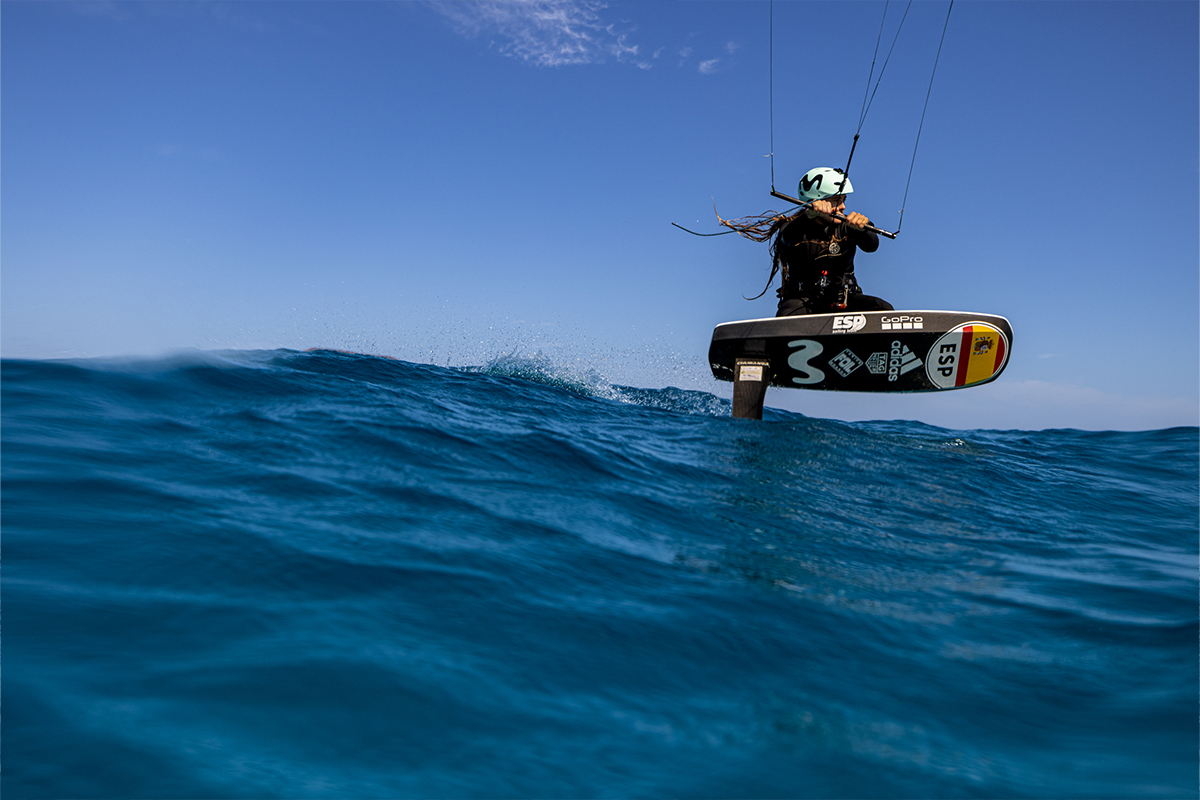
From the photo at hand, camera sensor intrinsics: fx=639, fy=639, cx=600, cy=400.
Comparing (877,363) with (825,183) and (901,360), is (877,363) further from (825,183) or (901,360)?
(825,183)

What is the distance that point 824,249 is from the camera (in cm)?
796

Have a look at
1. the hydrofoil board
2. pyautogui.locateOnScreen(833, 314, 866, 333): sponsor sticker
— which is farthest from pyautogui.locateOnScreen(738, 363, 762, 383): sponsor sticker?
pyautogui.locateOnScreen(833, 314, 866, 333): sponsor sticker

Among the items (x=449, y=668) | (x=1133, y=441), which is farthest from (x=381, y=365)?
(x=1133, y=441)

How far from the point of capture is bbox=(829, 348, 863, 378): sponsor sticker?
804cm

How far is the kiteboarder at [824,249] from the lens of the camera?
782 centimetres

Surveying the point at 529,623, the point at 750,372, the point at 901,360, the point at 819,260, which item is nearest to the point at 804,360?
the point at 750,372

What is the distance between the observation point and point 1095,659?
2795mm

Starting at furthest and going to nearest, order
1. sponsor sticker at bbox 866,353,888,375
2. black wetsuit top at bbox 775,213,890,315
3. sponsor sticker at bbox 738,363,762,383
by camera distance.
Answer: sponsor sticker at bbox 738,363,762,383 < sponsor sticker at bbox 866,353,888,375 < black wetsuit top at bbox 775,213,890,315

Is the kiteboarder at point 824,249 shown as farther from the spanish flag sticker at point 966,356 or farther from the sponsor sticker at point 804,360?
the spanish flag sticker at point 966,356

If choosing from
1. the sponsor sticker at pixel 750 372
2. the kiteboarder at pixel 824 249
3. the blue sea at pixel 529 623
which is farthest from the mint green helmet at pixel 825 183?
the blue sea at pixel 529 623

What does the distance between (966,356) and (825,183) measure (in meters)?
2.75

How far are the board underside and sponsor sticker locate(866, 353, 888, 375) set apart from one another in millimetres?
12

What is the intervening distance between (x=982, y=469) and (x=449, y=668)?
6.42 meters

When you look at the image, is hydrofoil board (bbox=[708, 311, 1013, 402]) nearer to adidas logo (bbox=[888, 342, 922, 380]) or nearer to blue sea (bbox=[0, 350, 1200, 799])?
adidas logo (bbox=[888, 342, 922, 380])
